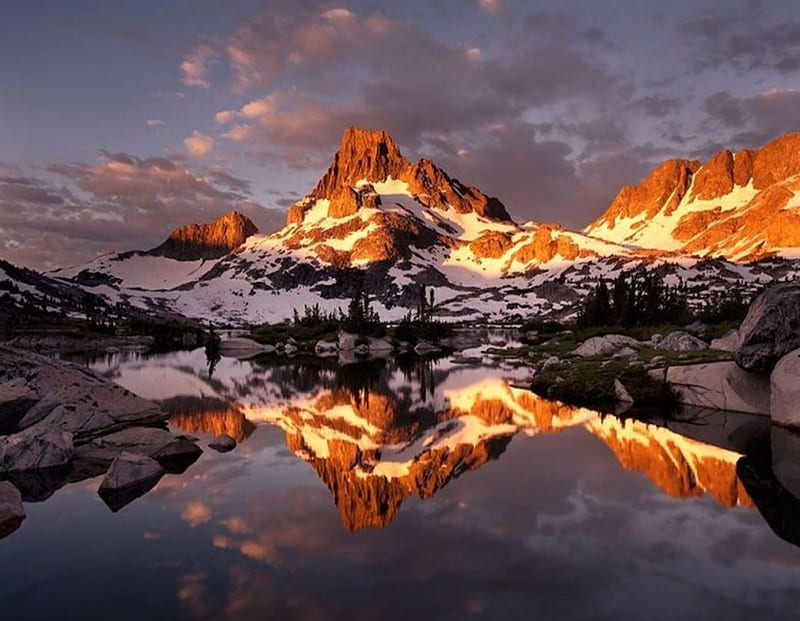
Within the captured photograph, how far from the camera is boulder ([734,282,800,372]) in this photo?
68.3 ft

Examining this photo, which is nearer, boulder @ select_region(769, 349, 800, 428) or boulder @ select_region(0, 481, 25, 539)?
boulder @ select_region(0, 481, 25, 539)

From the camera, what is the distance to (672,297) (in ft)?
273

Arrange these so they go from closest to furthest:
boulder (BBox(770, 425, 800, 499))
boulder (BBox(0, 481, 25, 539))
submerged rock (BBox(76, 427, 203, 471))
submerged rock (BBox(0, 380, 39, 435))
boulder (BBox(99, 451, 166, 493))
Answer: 1. boulder (BBox(0, 481, 25, 539))
2. boulder (BBox(770, 425, 800, 499))
3. boulder (BBox(99, 451, 166, 493))
4. submerged rock (BBox(76, 427, 203, 471))
5. submerged rock (BBox(0, 380, 39, 435))

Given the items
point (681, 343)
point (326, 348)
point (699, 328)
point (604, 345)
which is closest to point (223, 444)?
point (681, 343)

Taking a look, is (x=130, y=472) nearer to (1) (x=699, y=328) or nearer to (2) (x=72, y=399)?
(2) (x=72, y=399)

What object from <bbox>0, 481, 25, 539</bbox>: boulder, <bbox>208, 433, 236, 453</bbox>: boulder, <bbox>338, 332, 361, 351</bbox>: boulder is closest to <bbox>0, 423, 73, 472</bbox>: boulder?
<bbox>0, 481, 25, 539</bbox>: boulder

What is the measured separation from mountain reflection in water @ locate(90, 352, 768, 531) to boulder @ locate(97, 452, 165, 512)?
4.31 meters

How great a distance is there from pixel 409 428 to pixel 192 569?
1474 centimetres

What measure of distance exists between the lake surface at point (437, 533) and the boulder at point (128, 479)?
320mm

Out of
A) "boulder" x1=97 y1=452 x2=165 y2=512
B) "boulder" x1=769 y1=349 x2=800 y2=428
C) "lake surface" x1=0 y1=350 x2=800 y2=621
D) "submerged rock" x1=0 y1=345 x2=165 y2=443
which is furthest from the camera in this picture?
"submerged rock" x1=0 y1=345 x2=165 y2=443

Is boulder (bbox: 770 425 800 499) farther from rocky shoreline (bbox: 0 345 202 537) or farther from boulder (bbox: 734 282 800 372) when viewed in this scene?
rocky shoreline (bbox: 0 345 202 537)

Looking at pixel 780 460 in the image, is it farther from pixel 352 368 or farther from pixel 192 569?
pixel 352 368

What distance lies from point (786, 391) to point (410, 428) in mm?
12823

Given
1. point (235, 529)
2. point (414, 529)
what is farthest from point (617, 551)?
point (235, 529)
